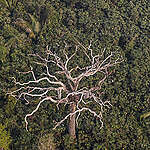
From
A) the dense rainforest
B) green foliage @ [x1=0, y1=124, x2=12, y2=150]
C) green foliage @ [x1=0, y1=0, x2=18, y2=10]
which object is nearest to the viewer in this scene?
green foliage @ [x1=0, y1=124, x2=12, y2=150]

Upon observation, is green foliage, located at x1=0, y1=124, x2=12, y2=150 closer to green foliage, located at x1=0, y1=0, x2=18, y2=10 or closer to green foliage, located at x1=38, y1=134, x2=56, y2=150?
green foliage, located at x1=38, y1=134, x2=56, y2=150

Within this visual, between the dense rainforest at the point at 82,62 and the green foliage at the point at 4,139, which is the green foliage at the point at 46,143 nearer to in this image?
the dense rainforest at the point at 82,62

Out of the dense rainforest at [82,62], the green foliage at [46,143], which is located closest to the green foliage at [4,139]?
the dense rainforest at [82,62]

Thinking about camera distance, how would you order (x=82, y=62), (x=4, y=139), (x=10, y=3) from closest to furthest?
(x=4, y=139)
(x=82, y=62)
(x=10, y=3)

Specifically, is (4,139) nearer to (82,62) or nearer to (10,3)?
(82,62)

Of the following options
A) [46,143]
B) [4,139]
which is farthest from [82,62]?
[4,139]

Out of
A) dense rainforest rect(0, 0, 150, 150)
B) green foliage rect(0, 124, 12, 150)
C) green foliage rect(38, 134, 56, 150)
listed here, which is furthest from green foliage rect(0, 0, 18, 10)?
green foliage rect(38, 134, 56, 150)
